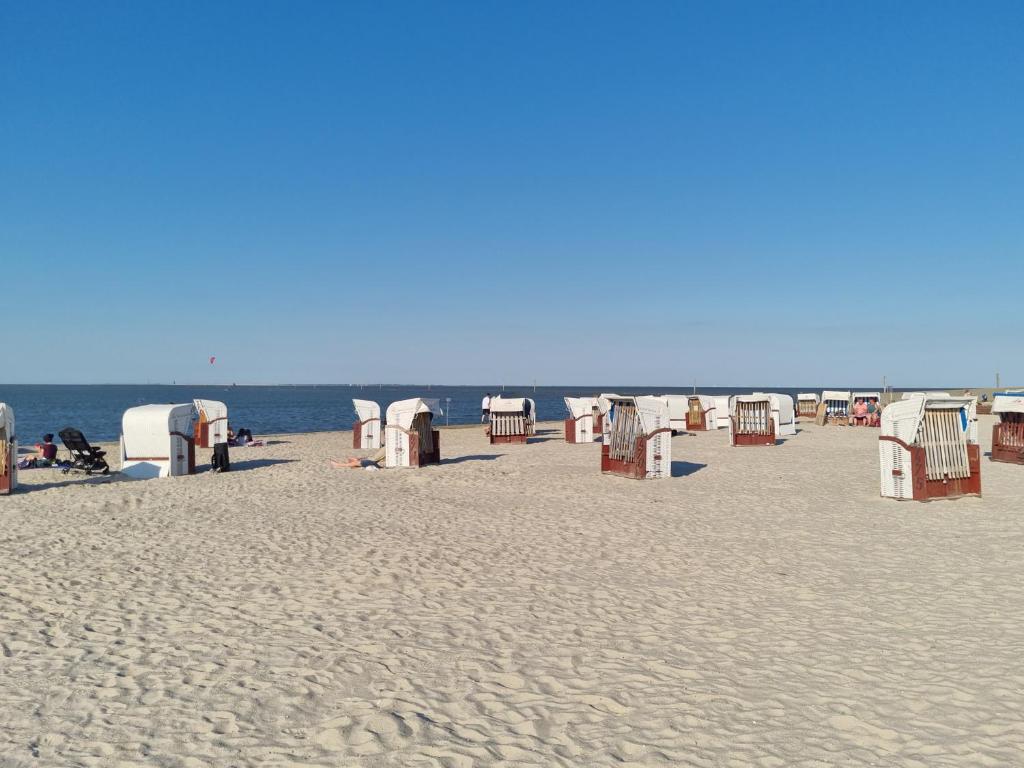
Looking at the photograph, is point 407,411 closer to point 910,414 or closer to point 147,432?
point 147,432

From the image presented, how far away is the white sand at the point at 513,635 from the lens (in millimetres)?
4031

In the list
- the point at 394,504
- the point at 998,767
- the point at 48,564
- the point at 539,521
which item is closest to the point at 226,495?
the point at 394,504

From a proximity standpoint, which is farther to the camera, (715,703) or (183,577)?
(183,577)

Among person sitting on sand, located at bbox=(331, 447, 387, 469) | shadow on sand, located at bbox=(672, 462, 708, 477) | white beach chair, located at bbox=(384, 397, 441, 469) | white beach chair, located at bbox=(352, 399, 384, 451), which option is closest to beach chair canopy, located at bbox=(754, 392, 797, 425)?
shadow on sand, located at bbox=(672, 462, 708, 477)

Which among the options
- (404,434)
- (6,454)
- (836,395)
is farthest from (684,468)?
(836,395)

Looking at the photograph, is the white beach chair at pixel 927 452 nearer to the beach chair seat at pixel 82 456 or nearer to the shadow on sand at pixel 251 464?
the shadow on sand at pixel 251 464

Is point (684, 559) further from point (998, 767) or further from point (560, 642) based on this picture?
point (998, 767)

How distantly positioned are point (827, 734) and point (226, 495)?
12.0m

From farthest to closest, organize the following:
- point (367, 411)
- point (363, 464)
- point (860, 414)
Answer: point (860, 414) < point (367, 411) < point (363, 464)

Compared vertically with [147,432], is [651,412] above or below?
above

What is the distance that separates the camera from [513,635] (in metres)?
5.76

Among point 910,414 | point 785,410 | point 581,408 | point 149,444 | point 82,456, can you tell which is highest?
point 910,414

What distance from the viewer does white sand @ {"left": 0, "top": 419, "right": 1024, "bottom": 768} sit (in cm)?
403

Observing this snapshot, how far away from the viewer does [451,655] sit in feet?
17.5
